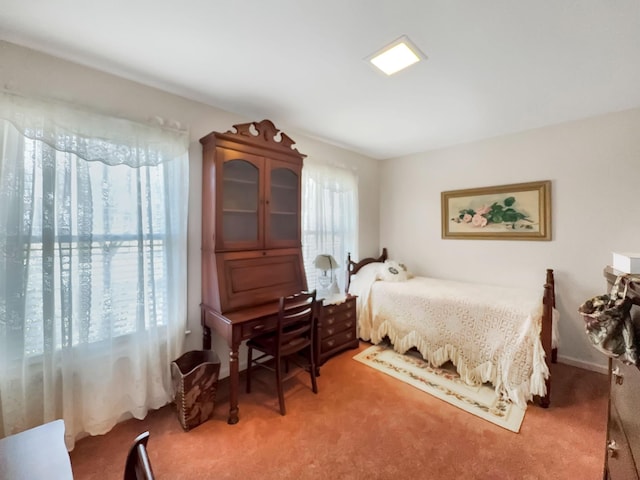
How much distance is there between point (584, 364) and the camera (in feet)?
8.65

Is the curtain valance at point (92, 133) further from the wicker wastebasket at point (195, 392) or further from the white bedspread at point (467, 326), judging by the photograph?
the white bedspread at point (467, 326)

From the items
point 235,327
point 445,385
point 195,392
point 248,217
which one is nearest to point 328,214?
point 248,217

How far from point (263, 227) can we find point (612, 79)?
2781 millimetres

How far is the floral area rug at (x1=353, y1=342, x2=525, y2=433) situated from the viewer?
6.45ft

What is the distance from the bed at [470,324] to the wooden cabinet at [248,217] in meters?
1.07

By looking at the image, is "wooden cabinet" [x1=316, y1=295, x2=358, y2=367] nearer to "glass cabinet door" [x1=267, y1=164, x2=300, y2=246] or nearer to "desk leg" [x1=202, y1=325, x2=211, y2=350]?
"glass cabinet door" [x1=267, y1=164, x2=300, y2=246]

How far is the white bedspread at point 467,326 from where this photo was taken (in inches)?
82.4

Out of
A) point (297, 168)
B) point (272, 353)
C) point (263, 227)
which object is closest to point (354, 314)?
point (272, 353)

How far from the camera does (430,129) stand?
2.89 metres

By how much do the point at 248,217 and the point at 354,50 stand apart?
1.41 meters

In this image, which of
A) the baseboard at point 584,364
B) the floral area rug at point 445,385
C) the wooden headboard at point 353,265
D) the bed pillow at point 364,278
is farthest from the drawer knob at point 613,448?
the wooden headboard at point 353,265

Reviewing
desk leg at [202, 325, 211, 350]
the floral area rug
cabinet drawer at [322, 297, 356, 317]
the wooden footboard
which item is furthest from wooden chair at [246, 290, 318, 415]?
the wooden footboard

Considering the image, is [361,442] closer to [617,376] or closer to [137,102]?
[617,376]

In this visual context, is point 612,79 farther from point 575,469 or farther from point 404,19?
point 575,469
